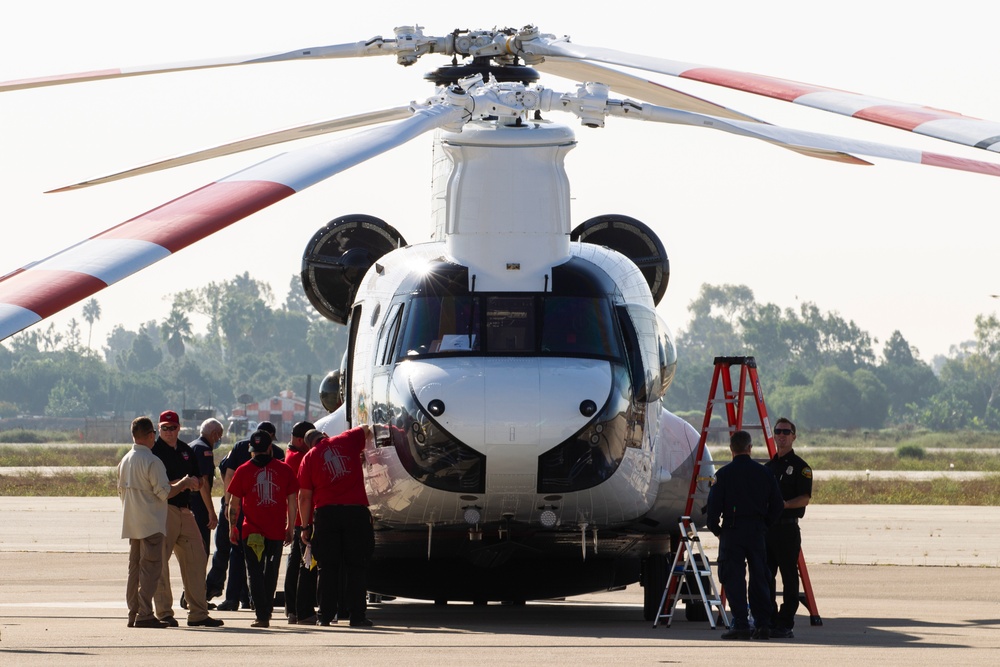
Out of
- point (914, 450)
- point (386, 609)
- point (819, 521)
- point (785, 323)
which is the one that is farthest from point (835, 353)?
point (386, 609)

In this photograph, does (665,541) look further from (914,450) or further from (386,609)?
(914,450)

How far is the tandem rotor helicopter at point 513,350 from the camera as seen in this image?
40.9 ft

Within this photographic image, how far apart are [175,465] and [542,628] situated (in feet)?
10.8

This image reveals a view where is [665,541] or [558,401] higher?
[558,401]

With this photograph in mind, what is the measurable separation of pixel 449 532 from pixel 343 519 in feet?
2.95

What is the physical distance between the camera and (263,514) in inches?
510

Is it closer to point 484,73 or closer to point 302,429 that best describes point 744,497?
point 302,429

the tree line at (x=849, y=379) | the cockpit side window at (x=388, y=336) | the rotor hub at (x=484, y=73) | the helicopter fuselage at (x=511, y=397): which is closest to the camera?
the helicopter fuselage at (x=511, y=397)

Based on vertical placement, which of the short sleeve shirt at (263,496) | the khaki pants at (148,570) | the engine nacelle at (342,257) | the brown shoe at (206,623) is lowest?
the brown shoe at (206,623)

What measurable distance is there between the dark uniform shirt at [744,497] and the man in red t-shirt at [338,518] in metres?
2.87

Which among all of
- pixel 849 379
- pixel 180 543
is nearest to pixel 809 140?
pixel 180 543

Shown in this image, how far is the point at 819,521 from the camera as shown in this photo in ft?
104

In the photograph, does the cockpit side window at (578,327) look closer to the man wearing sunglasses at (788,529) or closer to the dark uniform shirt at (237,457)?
the man wearing sunglasses at (788,529)

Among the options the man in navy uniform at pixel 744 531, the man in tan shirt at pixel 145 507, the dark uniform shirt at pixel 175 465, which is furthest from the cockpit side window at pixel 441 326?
the man in navy uniform at pixel 744 531
